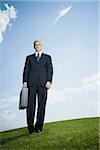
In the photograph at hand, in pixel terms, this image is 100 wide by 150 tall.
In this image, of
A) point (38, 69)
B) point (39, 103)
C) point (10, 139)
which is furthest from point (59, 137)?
point (38, 69)

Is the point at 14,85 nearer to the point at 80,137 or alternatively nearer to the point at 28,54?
the point at 28,54

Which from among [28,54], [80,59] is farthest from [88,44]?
[28,54]

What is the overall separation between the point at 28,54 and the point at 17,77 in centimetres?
26

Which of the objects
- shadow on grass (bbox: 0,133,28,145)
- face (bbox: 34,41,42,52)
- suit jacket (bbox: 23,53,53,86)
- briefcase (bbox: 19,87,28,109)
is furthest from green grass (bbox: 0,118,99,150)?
face (bbox: 34,41,42,52)

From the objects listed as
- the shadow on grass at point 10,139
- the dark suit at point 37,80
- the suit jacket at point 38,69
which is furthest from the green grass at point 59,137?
the suit jacket at point 38,69

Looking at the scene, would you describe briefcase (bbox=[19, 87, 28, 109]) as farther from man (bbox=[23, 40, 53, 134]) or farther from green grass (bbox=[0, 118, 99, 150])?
green grass (bbox=[0, 118, 99, 150])

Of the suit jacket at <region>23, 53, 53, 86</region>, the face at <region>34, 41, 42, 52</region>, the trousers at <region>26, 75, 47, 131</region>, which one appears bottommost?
the trousers at <region>26, 75, 47, 131</region>

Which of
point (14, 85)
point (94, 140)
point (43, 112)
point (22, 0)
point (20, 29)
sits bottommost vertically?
point (94, 140)

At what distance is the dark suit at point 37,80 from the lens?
3479 mm

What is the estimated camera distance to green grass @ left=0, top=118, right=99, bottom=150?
10.9 feet

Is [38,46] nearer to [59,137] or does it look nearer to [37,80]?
[37,80]

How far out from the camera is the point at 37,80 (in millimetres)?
3486

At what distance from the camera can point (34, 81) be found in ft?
11.4

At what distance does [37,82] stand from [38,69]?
0.43 feet
